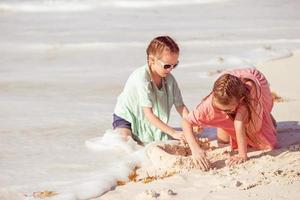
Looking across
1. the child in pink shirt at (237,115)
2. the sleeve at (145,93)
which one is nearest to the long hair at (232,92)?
the child in pink shirt at (237,115)

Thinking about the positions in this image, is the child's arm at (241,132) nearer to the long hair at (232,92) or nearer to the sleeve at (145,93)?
the long hair at (232,92)

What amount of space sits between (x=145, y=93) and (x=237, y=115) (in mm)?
887

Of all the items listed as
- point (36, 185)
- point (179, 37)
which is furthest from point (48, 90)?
point (179, 37)

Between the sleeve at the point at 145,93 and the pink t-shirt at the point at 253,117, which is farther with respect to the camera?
the sleeve at the point at 145,93

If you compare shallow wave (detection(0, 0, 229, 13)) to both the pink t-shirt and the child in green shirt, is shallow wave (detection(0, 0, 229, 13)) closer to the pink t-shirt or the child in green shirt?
the child in green shirt

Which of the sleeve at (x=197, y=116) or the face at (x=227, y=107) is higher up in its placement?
the face at (x=227, y=107)

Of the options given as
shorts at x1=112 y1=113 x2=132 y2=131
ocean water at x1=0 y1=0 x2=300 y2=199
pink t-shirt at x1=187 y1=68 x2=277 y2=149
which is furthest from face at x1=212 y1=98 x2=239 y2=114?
shorts at x1=112 y1=113 x2=132 y2=131

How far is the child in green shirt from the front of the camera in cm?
473

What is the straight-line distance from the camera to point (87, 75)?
7.51 meters

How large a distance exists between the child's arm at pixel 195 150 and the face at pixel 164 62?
549 mm

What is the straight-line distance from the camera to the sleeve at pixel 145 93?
4.86 meters

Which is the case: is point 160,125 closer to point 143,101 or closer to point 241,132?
point 143,101

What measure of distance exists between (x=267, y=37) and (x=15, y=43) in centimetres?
393

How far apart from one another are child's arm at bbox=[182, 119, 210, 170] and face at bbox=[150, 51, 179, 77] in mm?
549
